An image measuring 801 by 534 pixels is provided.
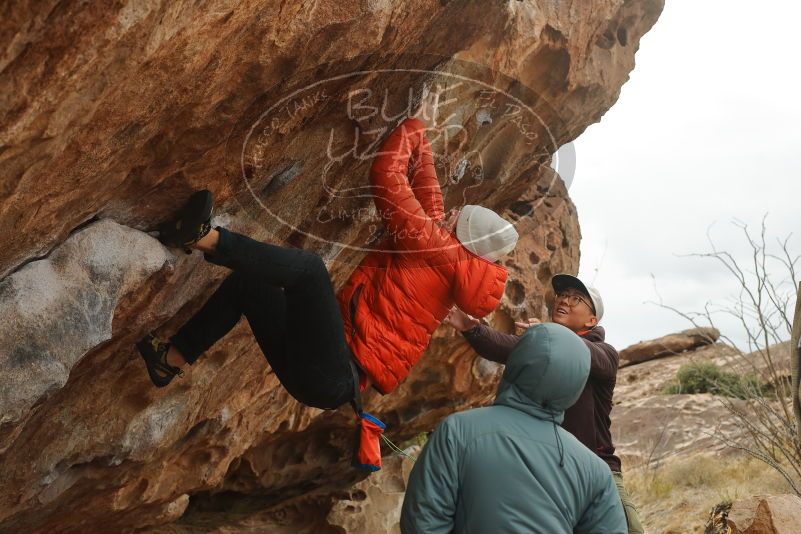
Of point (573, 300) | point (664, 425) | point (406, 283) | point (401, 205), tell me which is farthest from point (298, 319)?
point (664, 425)

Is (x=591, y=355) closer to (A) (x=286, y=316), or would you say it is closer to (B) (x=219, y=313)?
(A) (x=286, y=316)

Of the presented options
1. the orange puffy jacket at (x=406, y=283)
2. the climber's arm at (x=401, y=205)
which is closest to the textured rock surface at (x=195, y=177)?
the climber's arm at (x=401, y=205)

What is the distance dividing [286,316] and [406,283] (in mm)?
683

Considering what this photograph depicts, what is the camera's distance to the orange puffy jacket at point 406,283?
4.41 metres

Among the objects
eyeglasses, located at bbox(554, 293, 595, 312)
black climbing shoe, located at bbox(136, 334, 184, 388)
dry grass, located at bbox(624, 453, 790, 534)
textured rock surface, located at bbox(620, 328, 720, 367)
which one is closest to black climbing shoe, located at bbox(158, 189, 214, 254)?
black climbing shoe, located at bbox(136, 334, 184, 388)

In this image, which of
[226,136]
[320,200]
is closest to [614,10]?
[320,200]

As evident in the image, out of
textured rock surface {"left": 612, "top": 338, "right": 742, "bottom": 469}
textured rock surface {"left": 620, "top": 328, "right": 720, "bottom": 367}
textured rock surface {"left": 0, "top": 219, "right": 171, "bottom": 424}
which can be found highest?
textured rock surface {"left": 0, "top": 219, "right": 171, "bottom": 424}

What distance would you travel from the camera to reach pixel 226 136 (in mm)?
3986

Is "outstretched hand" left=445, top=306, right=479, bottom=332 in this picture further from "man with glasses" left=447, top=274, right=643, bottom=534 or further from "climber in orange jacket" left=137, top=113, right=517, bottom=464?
"climber in orange jacket" left=137, top=113, right=517, bottom=464

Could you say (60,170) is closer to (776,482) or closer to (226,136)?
(226,136)

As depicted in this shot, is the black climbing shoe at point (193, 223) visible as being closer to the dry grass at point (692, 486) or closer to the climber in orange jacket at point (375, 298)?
the climber in orange jacket at point (375, 298)

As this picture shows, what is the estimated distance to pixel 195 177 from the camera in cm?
409

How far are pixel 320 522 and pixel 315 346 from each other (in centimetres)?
482

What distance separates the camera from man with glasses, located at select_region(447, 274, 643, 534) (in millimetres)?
4965
